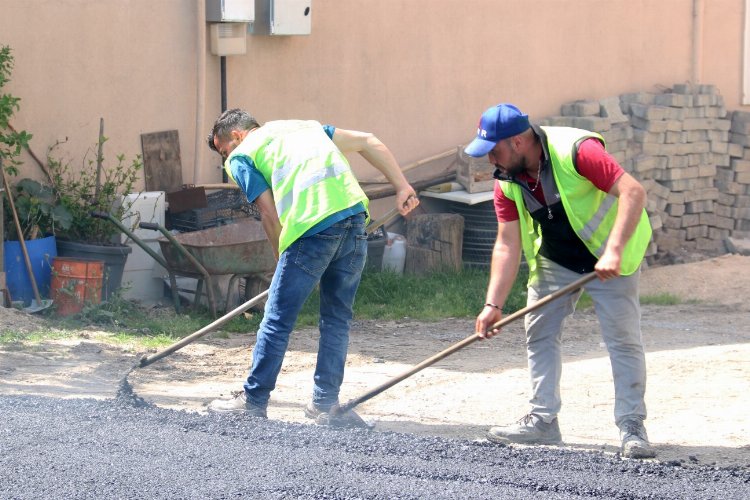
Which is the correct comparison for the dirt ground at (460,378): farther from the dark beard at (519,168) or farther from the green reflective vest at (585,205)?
the dark beard at (519,168)

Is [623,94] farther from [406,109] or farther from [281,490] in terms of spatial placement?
[281,490]

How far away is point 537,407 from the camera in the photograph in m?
4.79

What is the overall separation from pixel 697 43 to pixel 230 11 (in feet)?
19.3

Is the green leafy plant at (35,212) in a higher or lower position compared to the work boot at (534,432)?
higher

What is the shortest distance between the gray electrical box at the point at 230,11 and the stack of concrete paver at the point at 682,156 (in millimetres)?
3388

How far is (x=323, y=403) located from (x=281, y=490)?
1.20 m

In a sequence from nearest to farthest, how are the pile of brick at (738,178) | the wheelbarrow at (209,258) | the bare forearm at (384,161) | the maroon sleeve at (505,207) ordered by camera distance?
the maroon sleeve at (505,207)
the bare forearm at (384,161)
the wheelbarrow at (209,258)
the pile of brick at (738,178)

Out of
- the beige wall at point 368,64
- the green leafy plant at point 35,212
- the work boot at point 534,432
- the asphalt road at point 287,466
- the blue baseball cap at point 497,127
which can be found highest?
the beige wall at point 368,64

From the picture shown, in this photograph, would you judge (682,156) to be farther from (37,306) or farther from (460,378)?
(37,306)

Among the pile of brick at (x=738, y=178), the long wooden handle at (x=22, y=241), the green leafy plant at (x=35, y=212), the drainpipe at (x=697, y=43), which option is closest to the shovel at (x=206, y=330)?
the long wooden handle at (x=22, y=241)

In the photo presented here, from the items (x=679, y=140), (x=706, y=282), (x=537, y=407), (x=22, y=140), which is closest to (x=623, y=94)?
(x=679, y=140)

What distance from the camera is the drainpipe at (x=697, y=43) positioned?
1195 centimetres

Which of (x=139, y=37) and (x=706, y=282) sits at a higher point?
(x=139, y=37)

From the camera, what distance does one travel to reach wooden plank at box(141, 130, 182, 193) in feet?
28.2
